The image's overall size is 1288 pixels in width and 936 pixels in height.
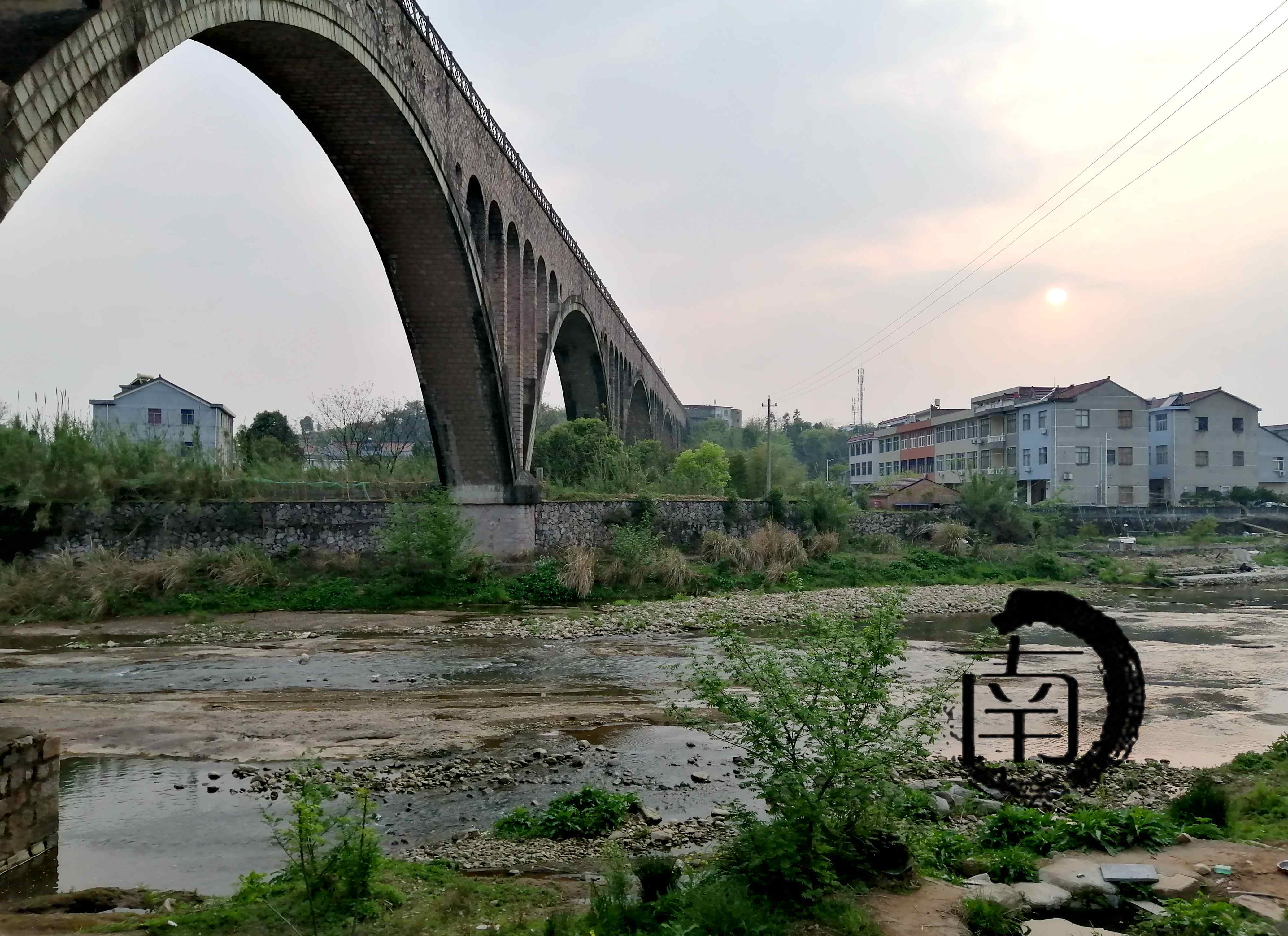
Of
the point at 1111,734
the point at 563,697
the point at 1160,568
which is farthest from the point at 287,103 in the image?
the point at 1160,568

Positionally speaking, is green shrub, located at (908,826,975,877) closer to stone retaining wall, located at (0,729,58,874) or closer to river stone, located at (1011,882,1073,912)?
river stone, located at (1011,882,1073,912)

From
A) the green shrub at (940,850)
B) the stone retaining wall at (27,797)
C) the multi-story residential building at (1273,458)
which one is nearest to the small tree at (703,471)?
the green shrub at (940,850)

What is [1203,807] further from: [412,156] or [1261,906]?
[412,156]

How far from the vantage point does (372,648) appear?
16.7m

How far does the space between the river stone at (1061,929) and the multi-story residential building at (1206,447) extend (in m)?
42.0

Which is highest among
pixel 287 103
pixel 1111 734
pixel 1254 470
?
pixel 287 103

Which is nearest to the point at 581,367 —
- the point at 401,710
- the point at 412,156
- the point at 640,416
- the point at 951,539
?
the point at 640,416

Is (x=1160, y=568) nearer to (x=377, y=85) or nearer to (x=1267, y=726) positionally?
(x=1267, y=726)

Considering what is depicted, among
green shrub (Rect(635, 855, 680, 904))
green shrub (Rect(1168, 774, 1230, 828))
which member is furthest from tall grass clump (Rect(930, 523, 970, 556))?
green shrub (Rect(635, 855, 680, 904))

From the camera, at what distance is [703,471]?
31500 mm

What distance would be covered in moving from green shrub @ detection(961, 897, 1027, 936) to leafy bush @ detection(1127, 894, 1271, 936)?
62 cm

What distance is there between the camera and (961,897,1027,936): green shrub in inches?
200

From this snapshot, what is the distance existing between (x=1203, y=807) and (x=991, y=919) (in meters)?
3.08

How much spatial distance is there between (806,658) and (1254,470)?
148 ft
